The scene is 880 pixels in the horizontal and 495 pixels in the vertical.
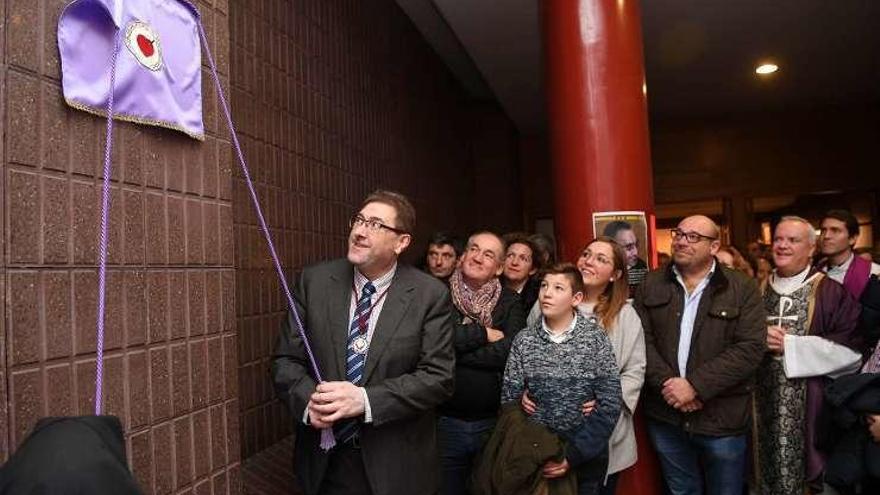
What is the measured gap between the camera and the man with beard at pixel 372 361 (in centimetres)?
203

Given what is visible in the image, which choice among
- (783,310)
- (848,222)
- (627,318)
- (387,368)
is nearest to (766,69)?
(848,222)

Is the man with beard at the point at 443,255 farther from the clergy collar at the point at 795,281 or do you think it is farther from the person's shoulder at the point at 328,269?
the clergy collar at the point at 795,281

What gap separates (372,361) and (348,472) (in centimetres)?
37

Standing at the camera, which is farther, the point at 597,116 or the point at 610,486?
the point at 597,116

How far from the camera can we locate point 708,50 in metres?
7.16

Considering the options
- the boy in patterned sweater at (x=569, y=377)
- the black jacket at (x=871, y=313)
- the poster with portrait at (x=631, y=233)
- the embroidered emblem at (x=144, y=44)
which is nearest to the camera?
the embroidered emblem at (x=144, y=44)

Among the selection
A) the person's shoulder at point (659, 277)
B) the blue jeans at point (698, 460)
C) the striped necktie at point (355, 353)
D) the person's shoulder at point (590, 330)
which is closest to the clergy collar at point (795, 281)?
the person's shoulder at point (659, 277)

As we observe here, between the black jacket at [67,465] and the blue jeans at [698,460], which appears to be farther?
the blue jeans at [698,460]

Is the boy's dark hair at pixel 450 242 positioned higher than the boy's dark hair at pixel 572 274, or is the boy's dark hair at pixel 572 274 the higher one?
the boy's dark hair at pixel 450 242

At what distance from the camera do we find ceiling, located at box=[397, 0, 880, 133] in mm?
6109

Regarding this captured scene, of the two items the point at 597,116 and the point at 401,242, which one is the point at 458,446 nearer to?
the point at 401,242

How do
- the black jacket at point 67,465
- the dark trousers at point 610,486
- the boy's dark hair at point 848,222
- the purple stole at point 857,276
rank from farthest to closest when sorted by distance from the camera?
the boy's dark hair at point 848,222 → the purple stole at point 857,276 → the dark trousers at point 610,486 → the black jacket at point 67,465

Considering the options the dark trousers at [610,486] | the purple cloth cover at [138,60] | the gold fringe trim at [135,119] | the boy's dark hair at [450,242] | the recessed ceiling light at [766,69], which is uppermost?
the recessed ceiling light at [766,69]

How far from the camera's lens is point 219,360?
1810 mm
